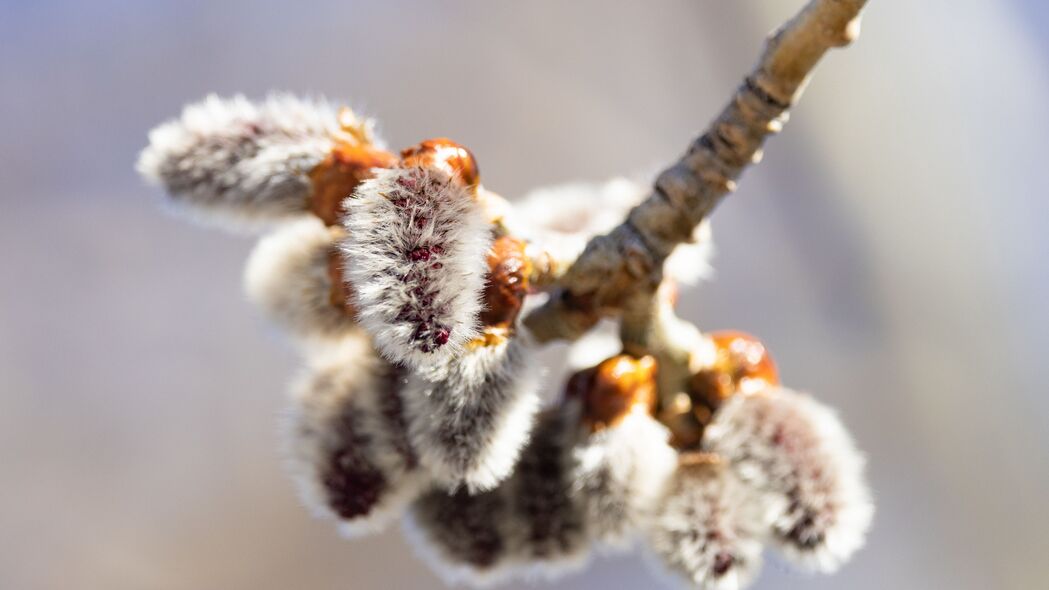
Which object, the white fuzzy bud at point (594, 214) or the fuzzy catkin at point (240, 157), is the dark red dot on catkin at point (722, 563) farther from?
the fuzzy catkin at point (240, 157)

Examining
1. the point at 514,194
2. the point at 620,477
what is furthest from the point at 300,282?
the point at 514,194

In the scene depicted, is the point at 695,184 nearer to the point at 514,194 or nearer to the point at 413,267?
the point at 413,267

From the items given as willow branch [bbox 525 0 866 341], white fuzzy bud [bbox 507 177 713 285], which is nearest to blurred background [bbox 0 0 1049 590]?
white fuzzy bud [bbox 507 177 713 285]

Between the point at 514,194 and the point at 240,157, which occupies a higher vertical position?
the point at 514,194

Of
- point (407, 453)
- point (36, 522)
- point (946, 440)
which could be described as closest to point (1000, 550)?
point (946, 440)

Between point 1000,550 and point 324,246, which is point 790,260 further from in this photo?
point 324,246

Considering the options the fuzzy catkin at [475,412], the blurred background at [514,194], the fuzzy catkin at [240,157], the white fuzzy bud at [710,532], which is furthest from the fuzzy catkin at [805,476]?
the blurred background at [514,194]
